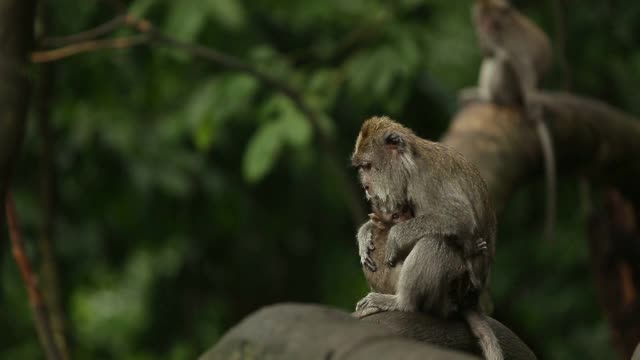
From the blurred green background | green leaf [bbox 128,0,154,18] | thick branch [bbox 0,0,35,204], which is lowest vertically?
the blurred green background

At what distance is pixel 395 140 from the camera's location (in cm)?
512

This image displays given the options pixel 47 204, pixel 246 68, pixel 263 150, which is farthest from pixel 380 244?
pixel 47 204

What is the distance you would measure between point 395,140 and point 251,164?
327 cm

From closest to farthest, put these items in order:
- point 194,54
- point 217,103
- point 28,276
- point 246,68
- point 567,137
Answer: point 28,276 → point 246,68 → point 194,54 → point 567,137 → point 217,103

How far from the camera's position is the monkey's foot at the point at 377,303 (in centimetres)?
484

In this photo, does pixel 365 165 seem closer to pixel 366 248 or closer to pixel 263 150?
pixel 366 248

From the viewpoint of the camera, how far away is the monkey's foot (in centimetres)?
484

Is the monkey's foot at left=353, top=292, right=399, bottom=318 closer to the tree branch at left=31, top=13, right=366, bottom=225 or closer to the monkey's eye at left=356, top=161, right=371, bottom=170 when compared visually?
the monkey's eye at left=356, top=161, right=371, bottom=170

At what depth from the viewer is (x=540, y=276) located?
10.7 m

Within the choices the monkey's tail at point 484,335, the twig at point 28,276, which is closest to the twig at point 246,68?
Answer: the twig at point 28,276

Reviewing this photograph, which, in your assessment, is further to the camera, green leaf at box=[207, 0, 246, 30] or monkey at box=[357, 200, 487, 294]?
green leaf at box=[207, 0, 246, 30]

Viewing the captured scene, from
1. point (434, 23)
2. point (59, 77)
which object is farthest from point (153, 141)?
point (434, 23)

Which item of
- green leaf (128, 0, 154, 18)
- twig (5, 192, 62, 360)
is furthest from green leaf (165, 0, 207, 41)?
twig (5, 192, 62, 360)

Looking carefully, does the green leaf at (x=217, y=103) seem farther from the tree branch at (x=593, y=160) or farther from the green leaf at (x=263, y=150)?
the tree branch at (x=593, y=160)
